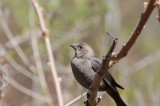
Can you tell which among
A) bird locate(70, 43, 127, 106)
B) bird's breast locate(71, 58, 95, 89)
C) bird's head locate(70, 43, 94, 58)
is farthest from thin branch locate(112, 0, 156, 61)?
bird's head locate(70, 43, 94, 58)

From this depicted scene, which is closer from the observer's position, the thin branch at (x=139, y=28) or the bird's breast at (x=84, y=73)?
the thin branch at (x=139, y=28)

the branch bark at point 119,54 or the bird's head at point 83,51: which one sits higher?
the bird's head at point 83,51

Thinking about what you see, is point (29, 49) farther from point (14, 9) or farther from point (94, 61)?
point (94, 61)

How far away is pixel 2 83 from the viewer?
3.93 meters

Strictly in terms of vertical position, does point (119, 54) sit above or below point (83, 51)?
below

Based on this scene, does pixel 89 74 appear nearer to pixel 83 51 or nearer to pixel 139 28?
pixel 83 51

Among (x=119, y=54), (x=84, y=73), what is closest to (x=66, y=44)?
(x=84, y=73)

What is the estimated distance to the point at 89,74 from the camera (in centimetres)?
455

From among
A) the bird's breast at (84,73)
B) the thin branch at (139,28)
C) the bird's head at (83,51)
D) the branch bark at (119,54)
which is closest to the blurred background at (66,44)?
the bird's head at (83,51)

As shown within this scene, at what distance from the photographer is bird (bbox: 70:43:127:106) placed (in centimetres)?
425

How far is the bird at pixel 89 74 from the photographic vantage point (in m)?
4.25

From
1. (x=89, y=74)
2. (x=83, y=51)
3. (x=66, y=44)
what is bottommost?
(x=89, y=74)

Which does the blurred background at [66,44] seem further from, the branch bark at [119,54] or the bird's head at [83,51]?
the branch bark at [119,54]

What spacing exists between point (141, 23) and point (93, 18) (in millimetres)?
6257
